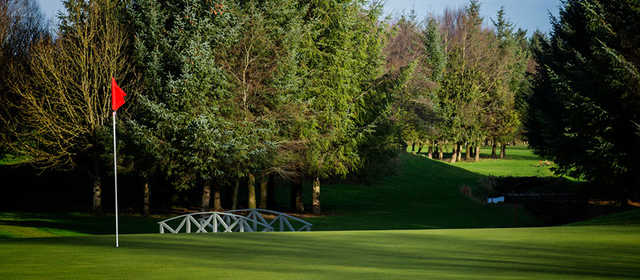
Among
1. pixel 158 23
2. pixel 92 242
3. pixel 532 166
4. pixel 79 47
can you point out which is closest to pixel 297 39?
pixel 158 23

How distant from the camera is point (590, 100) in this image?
29.2 m

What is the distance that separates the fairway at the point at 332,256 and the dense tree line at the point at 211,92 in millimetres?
11949

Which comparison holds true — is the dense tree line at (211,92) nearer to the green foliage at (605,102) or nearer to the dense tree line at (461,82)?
the green foliage at (605,102)

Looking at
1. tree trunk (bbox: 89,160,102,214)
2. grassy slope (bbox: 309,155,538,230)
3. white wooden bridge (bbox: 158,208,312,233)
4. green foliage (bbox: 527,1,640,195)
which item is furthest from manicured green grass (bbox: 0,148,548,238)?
green foliage (bbox: 527,1,640,195)

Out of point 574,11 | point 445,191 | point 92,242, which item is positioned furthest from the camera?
point 445,191

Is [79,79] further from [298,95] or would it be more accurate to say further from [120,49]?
[298,95]

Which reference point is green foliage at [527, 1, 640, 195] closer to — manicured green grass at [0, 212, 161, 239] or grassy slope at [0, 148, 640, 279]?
grassy slope at [0, 148, 640, 279]

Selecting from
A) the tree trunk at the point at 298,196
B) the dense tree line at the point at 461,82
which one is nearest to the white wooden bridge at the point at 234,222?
the tree trunk at the point at 298,196

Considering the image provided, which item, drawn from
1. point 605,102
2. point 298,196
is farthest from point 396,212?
point 605,102

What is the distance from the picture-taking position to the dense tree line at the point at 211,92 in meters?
24.6

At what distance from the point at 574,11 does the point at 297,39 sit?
1906 cm

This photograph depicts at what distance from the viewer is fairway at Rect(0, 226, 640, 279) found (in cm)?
762

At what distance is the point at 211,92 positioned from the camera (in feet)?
81.8

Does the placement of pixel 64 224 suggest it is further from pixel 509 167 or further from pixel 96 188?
pixel 509 167
